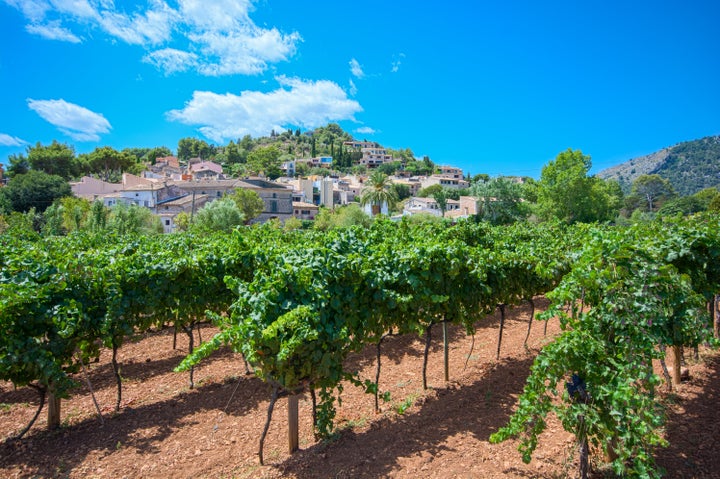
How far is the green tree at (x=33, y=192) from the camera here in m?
51.3

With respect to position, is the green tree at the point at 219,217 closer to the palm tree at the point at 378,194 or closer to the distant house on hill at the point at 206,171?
the palm tree at the point at 378,194

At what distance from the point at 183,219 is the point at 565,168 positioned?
45697 mm

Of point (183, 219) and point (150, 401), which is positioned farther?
point (183, 219)

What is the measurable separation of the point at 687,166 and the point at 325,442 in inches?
7376

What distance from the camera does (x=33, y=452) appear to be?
5.83 m

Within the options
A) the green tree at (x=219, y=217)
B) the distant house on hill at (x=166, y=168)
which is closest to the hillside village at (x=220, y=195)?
the distant house on hill at (x=166, y=168)

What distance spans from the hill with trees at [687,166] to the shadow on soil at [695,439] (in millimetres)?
130361

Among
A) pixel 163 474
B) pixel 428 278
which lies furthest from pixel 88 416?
pixel 428 278

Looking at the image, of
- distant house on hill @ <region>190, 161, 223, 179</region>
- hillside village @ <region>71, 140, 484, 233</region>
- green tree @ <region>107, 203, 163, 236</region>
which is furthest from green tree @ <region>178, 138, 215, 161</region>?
green tree @ <region>107, 203, 163, 236</region>

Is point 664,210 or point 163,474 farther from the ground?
point 664,210

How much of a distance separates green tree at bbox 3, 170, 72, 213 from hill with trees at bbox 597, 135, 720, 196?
128m

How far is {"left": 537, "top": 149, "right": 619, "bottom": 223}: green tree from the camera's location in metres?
48.6

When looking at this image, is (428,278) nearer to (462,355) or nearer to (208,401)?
(462,355)

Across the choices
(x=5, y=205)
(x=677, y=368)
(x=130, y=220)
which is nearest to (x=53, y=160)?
(x=5, y=205)
